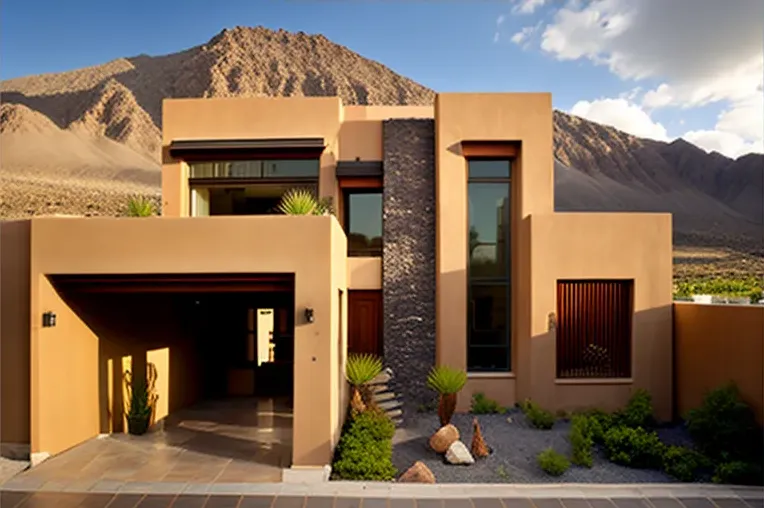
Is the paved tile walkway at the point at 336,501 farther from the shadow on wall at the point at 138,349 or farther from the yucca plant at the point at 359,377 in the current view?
the shadow on wall at the point at 138,349

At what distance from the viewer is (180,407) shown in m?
13.0

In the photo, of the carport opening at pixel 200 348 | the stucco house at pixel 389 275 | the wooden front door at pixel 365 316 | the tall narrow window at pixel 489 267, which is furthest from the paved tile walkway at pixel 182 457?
the tall narrow window at pixel 489 267

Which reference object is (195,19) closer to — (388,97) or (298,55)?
(388,97)

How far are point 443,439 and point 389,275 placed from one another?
4.24 m

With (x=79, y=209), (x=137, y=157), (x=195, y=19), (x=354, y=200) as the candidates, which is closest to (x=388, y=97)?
(x=137, y=157)

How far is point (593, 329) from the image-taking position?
38.9 feet

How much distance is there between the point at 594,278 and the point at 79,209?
41.8m

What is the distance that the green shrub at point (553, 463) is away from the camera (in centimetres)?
871

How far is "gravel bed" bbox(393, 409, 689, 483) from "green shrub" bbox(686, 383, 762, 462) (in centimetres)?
86

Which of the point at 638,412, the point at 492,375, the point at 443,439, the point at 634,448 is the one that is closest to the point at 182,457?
the point at 443,439

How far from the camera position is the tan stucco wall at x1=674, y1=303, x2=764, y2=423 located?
8.96m

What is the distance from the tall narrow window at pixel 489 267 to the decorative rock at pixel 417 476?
169 inches

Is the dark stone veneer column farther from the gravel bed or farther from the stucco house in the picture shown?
the gravel bed

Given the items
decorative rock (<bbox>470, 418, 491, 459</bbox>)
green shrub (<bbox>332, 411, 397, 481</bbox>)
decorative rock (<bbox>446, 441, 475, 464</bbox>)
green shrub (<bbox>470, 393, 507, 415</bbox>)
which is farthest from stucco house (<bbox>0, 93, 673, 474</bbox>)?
decorative rock (<bbox>470, 418, 491, 459</bbox>)
